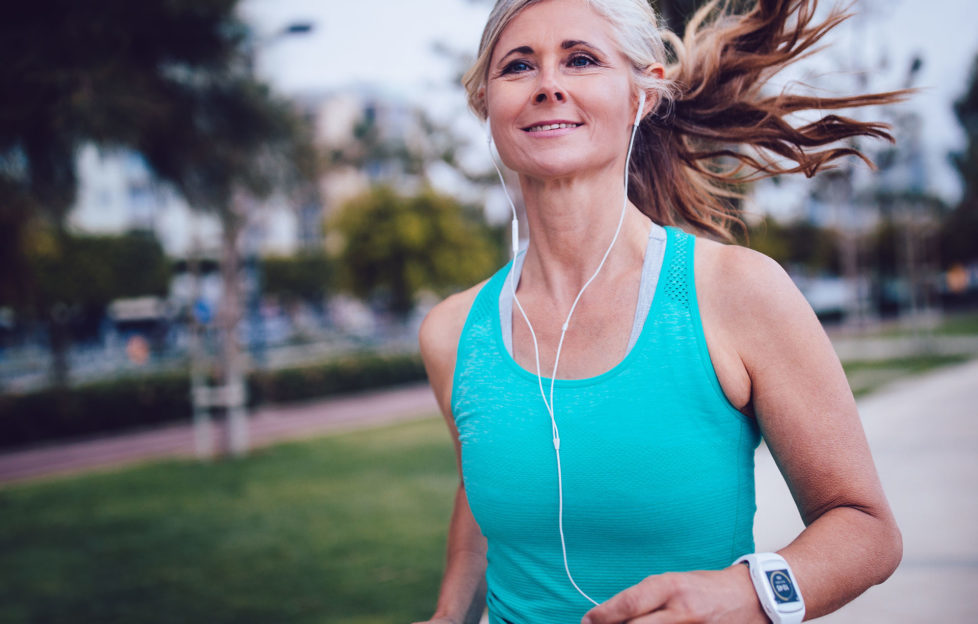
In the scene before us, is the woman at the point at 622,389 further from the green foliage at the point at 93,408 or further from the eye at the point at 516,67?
the green foliage at the point at 93,408

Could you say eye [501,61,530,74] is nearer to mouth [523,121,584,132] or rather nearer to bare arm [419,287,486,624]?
mouth [523,121,584,132]

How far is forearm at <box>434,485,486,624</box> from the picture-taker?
1.77m

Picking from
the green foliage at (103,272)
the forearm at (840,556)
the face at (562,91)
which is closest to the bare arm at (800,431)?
the forearm at (840,556)

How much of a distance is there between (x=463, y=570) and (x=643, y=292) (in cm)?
78

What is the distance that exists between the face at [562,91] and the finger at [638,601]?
75 cm

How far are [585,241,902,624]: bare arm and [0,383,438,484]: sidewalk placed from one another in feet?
39.4

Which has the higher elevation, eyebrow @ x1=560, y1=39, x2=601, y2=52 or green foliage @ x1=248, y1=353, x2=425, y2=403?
eyebrow @ x1=560, y1=39, x2=601, y2=52

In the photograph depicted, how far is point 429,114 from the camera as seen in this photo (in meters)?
12.6

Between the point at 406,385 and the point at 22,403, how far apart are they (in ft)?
31.6

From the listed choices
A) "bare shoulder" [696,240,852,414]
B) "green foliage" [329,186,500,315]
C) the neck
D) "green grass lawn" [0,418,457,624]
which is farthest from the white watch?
"green foliage" [329,186,500,315]

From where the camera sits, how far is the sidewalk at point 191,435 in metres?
12.5

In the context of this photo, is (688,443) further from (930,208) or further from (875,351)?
(930,208)

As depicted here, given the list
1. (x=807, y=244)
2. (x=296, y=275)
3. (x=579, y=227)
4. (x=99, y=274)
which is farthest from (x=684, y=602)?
(x=296, y=275)

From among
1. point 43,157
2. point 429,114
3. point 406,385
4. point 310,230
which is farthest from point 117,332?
point 43,157
